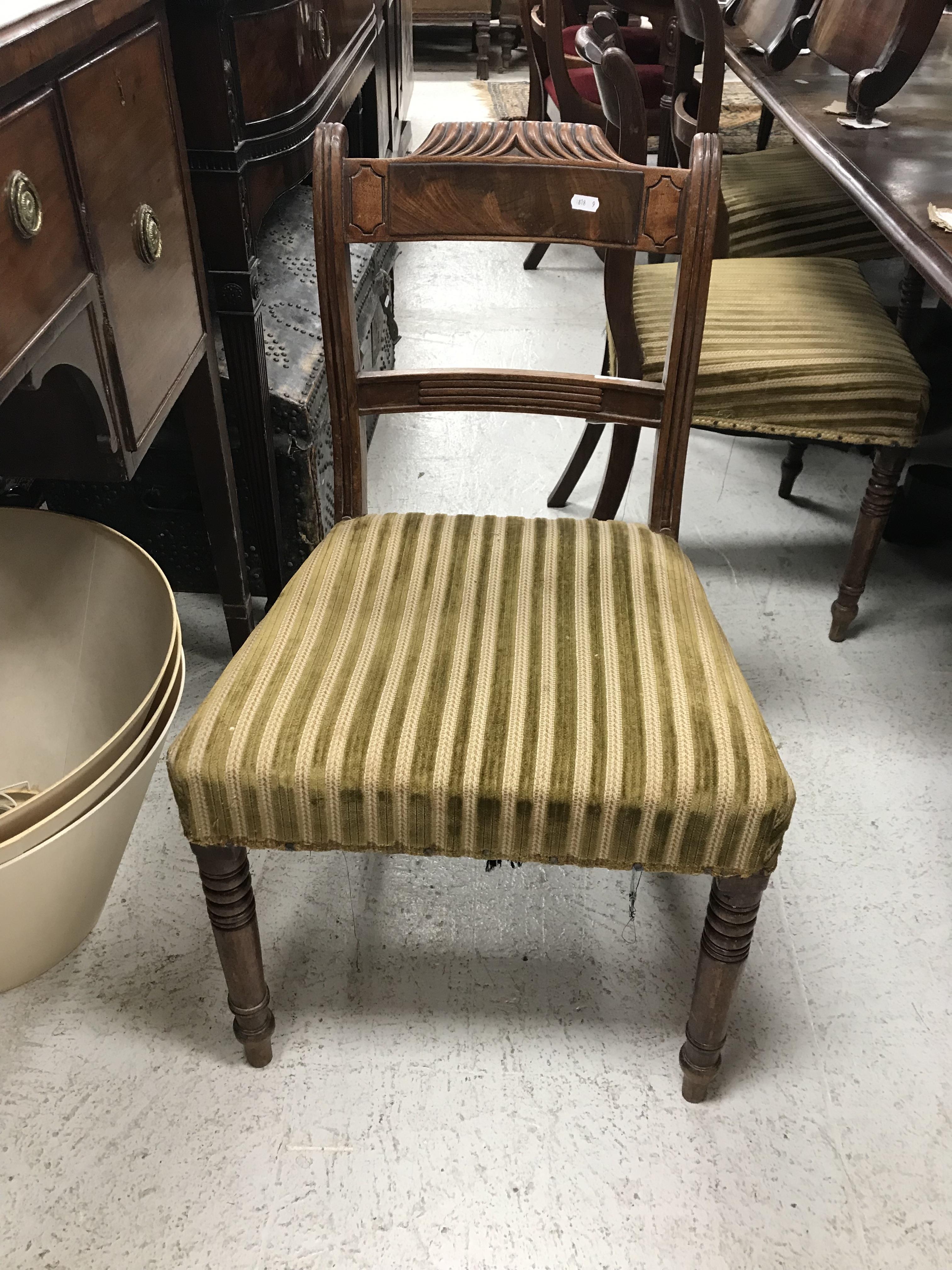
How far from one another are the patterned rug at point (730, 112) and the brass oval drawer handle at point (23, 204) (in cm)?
303

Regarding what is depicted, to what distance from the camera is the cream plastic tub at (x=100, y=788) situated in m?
0.93

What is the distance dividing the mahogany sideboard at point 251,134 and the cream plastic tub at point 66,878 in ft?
Result: 1.56

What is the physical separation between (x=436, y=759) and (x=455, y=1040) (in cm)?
47

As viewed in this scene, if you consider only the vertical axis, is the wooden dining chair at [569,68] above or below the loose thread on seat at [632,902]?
above

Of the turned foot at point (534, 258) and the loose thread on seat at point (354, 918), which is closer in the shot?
the loose thread on seat at point (354, 918)

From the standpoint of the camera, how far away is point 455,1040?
115 centimetres

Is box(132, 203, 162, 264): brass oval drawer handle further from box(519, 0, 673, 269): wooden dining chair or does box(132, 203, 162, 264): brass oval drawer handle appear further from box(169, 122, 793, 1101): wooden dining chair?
box(519, 0, 673, 269): wooden dining chair

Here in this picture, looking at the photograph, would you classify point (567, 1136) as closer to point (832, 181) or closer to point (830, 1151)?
point (830, 1151)

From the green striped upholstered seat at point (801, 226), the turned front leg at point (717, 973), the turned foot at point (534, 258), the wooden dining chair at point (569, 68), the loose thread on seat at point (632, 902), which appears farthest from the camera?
the turned foot at point (534, 258)

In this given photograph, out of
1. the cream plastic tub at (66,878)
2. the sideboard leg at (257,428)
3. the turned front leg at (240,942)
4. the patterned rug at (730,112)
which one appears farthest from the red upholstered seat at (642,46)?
the turned front leg at (240,942)

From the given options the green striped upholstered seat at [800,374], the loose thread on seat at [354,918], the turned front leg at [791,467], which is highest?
the green striped upholstered seat at [800,374]

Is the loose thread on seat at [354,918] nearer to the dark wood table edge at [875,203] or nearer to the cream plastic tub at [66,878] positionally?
the cream plastic tub at [66,878]

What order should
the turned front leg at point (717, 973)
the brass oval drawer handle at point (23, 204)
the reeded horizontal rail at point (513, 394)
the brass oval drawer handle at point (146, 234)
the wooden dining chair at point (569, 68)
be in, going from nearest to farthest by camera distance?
1. the brass oval drawer handle at point (23, 204)
2. the turned front leg at point (717, 973)
3. the brass oval drawer handle at point (146, 234)
4. the reeded horizontal rail at point (513, 394)
5. the wooden dining chair at point (569, 68)

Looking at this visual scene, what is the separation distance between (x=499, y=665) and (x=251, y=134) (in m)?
0.78
